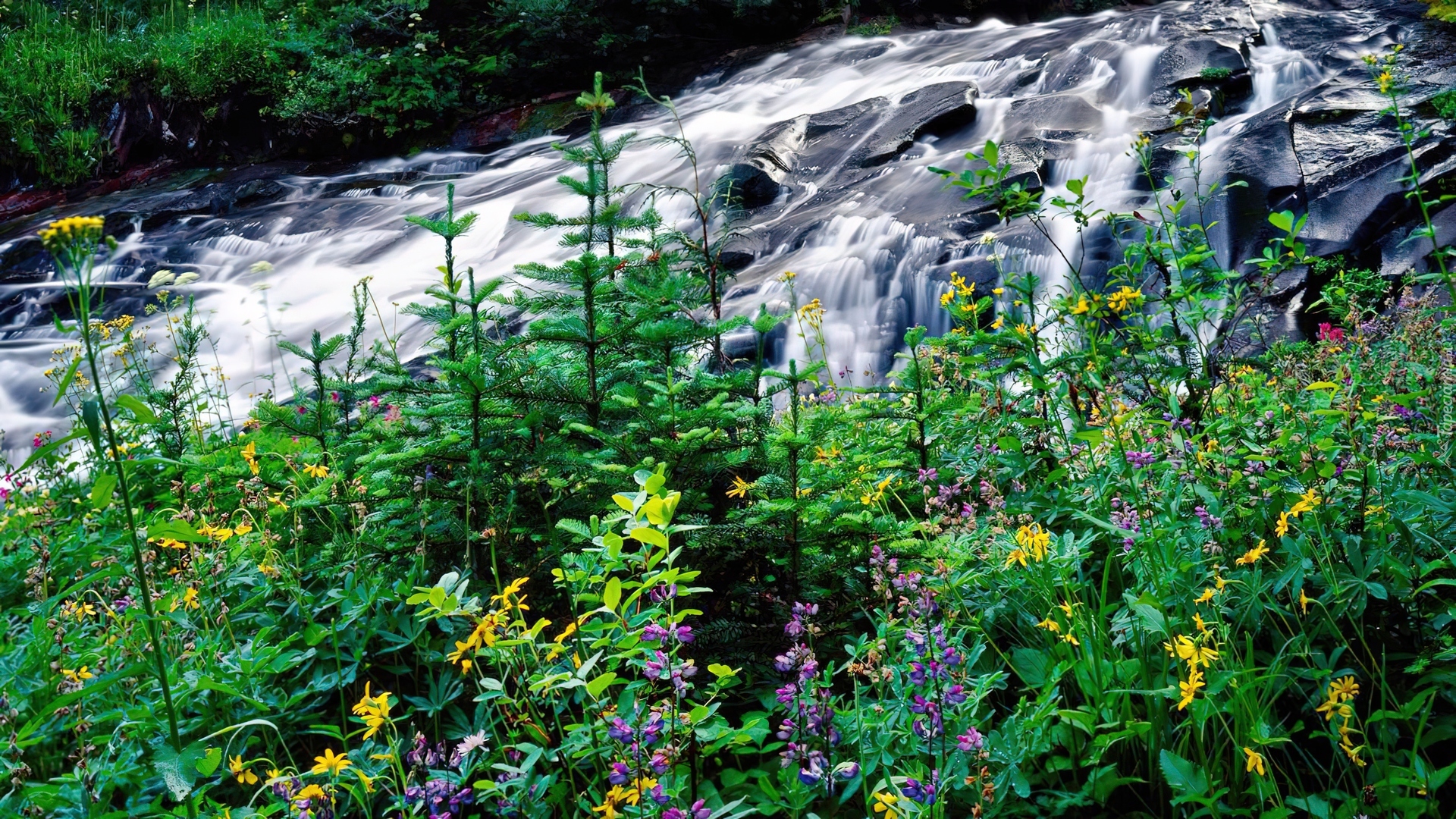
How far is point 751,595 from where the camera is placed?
6.60 ft

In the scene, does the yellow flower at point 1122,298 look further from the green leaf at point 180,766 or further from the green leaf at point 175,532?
the green leaf at point 180,766

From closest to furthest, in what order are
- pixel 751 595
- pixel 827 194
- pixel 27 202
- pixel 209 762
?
pixel 209 762 < pixel 751 595 < pixel 827 194 < pixel 27 202

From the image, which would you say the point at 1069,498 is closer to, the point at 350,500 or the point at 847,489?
the point at 847,489

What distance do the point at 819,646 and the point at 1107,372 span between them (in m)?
1.34

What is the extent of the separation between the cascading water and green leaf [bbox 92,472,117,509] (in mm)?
4140

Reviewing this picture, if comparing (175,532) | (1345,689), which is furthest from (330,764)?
(1345,689)

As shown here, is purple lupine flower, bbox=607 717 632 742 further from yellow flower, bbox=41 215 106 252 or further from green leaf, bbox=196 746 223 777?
yellow flower, bbox=41 215 106 252

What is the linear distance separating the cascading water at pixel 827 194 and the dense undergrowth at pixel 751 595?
285cm

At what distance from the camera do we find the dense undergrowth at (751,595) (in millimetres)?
1417

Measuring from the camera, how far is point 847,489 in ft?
6.78

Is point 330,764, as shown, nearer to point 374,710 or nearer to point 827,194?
point 374,710

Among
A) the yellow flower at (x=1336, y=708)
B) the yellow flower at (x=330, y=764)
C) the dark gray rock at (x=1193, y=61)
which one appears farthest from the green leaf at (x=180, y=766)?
the dark gray rock at (x=1193, y=61)

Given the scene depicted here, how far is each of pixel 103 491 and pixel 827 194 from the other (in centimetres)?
736

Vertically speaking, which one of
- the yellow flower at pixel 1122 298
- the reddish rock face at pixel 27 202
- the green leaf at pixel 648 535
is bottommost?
the reddish rock face at pixel 27 202
